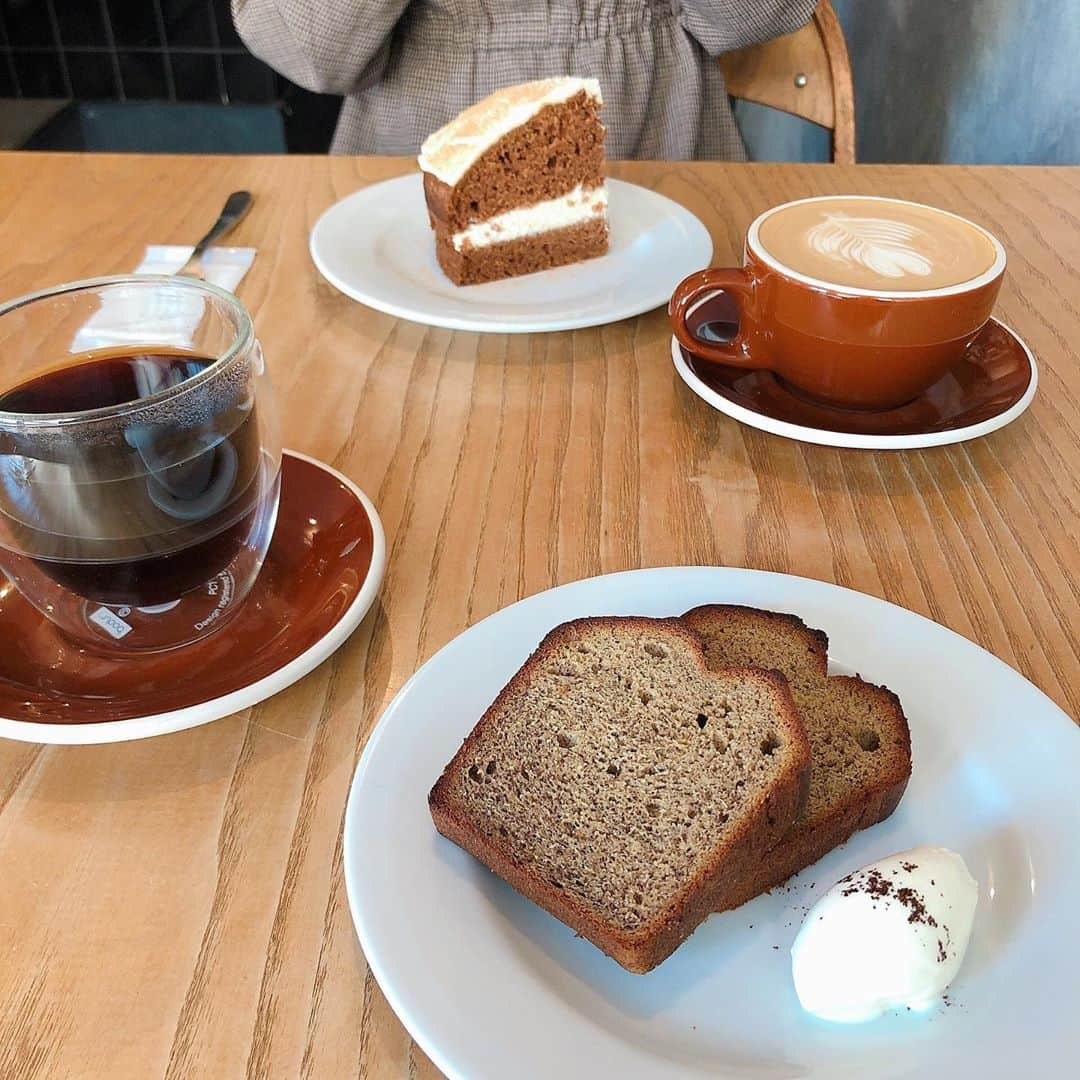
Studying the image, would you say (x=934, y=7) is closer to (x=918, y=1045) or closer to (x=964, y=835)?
(x=964, y=835)

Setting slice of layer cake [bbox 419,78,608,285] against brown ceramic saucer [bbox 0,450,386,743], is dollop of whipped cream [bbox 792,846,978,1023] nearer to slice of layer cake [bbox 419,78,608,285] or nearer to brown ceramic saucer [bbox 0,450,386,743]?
brown ceramic saucer [bbox 0,450,386,743]

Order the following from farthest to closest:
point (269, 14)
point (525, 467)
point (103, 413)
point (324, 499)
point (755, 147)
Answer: point (755, 147)
point (269, 14)
point (525, 467)
point (324, 499)
point (103, 413)

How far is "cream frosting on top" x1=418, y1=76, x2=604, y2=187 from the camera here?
110cm

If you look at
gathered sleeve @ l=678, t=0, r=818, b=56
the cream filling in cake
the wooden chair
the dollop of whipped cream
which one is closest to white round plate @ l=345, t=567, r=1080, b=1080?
the dollop of whipped cream

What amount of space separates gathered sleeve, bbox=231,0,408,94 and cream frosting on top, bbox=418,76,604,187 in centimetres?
57

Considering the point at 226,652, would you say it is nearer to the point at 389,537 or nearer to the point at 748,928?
the point at 389,537

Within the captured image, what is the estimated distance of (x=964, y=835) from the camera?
0.52m

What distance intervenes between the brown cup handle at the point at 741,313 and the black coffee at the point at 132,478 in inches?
15.8

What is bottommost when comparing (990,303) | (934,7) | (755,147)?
(755,147)

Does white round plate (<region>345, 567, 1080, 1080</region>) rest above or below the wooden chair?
above

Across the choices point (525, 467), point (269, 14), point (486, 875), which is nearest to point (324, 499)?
point (525, 467)

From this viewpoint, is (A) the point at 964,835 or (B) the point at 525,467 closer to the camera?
(A) the point at 964,835

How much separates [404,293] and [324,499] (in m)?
0.38

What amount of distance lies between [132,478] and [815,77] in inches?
52.2
